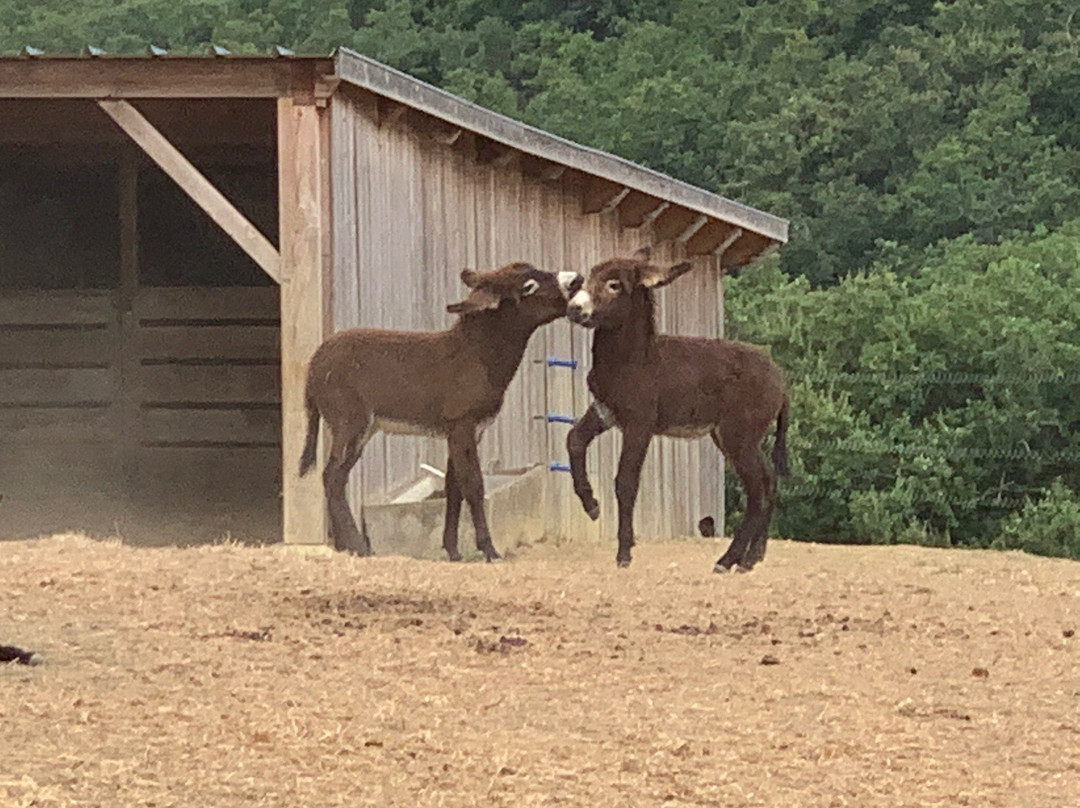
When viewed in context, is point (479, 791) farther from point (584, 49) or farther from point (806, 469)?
point (584, 49)

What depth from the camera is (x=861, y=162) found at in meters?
41.5

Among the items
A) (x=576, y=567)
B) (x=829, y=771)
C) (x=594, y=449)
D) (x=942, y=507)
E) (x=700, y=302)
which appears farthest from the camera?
(x=942, y=507)

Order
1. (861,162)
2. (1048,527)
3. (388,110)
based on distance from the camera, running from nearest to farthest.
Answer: (388,110), (1048,527), (861,162)

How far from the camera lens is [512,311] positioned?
12.2 meters

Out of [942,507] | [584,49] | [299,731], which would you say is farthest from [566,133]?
[299,731]

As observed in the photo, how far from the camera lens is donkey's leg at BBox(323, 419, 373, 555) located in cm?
1195

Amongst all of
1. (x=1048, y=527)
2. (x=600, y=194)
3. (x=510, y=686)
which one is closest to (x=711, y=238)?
(x=600, y=194)

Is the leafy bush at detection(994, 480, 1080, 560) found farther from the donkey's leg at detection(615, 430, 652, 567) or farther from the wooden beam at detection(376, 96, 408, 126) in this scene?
the donkey's leg at detection(615, 430, 652, 567)

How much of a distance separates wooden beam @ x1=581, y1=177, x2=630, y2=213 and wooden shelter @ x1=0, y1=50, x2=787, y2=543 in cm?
3

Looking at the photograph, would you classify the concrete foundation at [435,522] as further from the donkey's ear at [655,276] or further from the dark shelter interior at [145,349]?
the dark shelter interior at [145,349]

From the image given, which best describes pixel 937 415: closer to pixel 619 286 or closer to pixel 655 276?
pixel 655 276

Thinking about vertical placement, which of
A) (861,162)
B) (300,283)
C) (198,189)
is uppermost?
(861,162)

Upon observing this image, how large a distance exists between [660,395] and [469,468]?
116 cm

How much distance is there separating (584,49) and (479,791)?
139 feet
